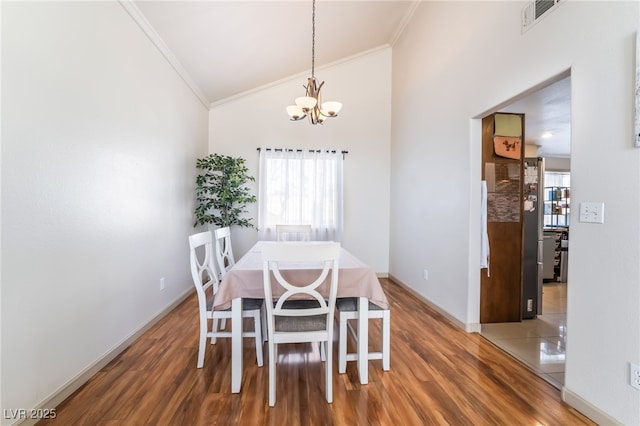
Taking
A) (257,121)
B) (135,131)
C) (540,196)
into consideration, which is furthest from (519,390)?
(257,121)

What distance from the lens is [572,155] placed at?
172cm

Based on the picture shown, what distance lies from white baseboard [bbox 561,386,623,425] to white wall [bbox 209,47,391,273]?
303cm

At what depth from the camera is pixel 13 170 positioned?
4.48 ft

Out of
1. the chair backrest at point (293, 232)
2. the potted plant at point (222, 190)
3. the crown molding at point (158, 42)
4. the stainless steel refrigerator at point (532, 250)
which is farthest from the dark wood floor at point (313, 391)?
the crown molding at point (158, 42)

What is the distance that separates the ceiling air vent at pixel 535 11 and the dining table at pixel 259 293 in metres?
2.17

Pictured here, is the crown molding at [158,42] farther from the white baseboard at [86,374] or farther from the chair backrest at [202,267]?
the white baseboard at [86,374]

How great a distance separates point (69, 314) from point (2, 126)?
1.15 m

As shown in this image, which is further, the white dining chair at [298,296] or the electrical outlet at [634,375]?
the white dining chair at [298,296]

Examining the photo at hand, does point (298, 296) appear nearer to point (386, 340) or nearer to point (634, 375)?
point (386, 340)

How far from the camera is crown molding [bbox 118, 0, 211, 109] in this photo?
7.35ft

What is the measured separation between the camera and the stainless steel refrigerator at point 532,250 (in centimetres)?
300

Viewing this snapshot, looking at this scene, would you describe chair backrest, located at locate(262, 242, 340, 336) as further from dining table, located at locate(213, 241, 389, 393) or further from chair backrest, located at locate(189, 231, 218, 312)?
chair backrest, located at locate(189, 231, 218, 312)

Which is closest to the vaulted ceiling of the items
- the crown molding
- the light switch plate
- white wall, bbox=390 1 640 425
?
the crown molding

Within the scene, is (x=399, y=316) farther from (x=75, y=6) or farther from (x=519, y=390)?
(x=75, y=6)
